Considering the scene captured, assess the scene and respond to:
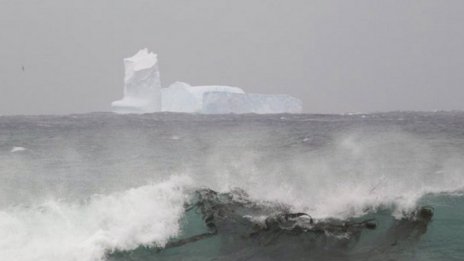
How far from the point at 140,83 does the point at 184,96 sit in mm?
8328

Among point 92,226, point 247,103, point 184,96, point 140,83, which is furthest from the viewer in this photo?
point 184,96

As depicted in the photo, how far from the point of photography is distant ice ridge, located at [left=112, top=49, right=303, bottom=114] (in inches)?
2146

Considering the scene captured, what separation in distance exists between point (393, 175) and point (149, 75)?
40823 millimetres

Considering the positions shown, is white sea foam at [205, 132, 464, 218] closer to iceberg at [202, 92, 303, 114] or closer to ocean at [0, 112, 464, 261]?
ocean at [0, 112, 464, 261]

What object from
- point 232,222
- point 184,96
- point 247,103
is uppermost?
point 184,96

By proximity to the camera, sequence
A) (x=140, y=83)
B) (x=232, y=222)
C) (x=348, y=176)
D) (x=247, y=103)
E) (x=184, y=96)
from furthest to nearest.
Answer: (x=184, y=96) → (x=247, y=103) → (x=140, y=83) → (x=348, y=176) → (x=232, y=222)

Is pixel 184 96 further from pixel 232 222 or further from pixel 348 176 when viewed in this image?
pixel 232 222

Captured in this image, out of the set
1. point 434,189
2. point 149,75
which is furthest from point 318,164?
point 149,75

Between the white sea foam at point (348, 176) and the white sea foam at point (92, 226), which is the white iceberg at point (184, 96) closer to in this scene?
the white sea foam at point (348, 176)

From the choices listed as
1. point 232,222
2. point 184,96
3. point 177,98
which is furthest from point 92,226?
point 177,98

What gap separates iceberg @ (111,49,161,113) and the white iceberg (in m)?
4.68

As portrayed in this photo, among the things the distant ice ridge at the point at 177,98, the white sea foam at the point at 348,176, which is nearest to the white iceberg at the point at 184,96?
the distant ice ridge at the point at 177,98

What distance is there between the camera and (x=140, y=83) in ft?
181

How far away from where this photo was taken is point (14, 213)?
9.52 meters
